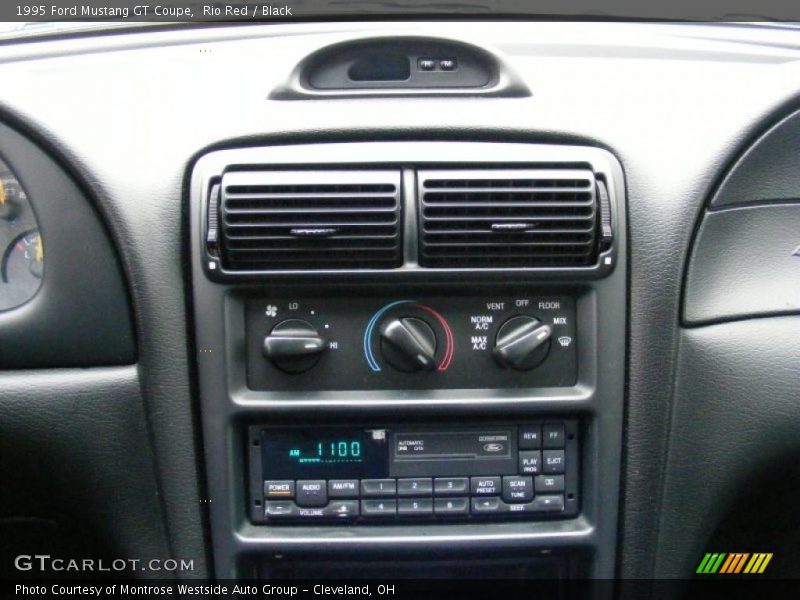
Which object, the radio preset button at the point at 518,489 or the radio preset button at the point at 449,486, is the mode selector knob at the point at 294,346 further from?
the radio preset button at the point at 518,489

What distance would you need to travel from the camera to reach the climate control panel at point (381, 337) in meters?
1.87

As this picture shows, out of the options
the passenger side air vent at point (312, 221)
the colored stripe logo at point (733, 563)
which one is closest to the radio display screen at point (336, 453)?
the passenger side air vent at point (312, 221)

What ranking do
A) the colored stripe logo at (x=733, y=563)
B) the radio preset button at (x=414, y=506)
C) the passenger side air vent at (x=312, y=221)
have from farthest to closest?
the colored stripe logo at (x=733, y=563)
the radio preset button at (x=414, y=506)
the passenger side air vent at (x=312, y=221)

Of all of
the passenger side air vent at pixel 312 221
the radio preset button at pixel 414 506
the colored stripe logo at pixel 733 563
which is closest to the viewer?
the passenger side air vent at pixel 312 221

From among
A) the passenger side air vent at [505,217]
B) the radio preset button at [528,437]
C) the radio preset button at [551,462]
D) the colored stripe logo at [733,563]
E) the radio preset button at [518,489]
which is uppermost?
the passenger side air vent at [505,217]

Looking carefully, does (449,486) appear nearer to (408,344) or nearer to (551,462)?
(551,462)

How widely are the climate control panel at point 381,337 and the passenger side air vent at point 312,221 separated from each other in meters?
0.11

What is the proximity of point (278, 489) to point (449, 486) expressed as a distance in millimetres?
381

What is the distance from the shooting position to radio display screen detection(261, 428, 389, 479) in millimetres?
1910

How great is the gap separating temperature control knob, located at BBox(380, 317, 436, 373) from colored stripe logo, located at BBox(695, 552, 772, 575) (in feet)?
2.96

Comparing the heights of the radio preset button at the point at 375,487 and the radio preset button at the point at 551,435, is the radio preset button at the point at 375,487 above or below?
below
